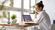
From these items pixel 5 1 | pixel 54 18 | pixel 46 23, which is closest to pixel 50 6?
pixel 54 18

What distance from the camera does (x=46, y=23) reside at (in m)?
2.21

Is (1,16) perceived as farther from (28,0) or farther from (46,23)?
(46,23)

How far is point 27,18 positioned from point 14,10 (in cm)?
91

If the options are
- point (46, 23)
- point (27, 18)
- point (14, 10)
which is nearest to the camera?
point (46, 23)

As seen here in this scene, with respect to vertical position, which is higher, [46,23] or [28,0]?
[28,0]

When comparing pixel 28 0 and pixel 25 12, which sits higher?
pixel 28 0

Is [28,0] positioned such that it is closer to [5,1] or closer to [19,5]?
[19,5]

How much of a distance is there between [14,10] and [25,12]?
0.44 meters

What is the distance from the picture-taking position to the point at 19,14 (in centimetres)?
358

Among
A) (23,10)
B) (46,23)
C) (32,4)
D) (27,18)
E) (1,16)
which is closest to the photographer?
(46,23)

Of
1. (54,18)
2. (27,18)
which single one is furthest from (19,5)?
(54,18)

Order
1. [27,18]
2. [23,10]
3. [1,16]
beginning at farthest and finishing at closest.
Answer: [23,10] < [1,16] < [27,18]

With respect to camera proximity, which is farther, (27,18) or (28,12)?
(28,12)

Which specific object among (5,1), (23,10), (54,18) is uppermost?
(5,1)
